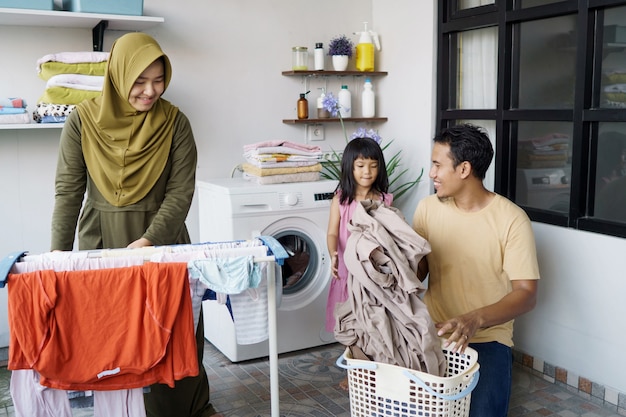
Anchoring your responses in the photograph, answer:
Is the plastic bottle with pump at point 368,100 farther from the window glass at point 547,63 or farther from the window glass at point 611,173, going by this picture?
the window glass at point 611,173

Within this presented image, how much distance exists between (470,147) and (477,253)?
1.23ft

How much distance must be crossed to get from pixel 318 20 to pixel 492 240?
2.20m

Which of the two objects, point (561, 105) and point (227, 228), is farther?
point (227, 228)

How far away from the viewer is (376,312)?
188 cm

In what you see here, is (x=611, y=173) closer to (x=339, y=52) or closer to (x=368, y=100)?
(x=368, y=100)

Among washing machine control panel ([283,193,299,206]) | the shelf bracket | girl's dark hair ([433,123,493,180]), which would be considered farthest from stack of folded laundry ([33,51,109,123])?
girl's dark hair ([433,123,493,180])

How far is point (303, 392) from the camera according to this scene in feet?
9.82

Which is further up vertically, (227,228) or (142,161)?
(142,161)

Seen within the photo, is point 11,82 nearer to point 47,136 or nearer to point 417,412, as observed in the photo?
point 47,136

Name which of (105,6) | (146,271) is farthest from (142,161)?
(105,6)

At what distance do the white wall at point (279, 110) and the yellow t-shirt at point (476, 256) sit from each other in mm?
737

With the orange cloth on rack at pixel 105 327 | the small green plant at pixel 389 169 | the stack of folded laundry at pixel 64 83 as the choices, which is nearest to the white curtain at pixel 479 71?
the small green plant at pixel 389 169

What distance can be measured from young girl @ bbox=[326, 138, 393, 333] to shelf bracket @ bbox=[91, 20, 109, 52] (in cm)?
138

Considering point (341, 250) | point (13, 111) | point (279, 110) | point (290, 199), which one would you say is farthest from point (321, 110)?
point (13, 111)
